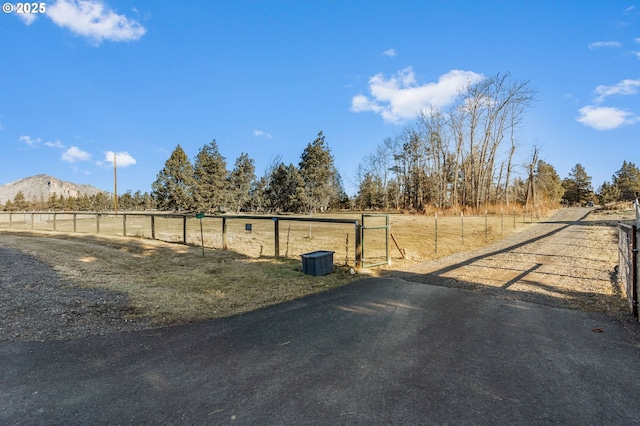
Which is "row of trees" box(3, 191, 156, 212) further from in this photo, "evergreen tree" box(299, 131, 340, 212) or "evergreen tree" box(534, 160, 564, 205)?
"evergreen tree" box(534, 160, 564, 205)

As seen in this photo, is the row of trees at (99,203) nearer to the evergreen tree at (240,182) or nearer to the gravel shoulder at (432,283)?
the evergreen tree at (240,182)

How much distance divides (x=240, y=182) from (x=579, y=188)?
94012 millimetres

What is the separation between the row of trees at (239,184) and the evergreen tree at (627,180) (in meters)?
70.6

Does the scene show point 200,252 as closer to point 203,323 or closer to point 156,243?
point 156,243

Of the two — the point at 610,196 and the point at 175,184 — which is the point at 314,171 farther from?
the point at 610,196

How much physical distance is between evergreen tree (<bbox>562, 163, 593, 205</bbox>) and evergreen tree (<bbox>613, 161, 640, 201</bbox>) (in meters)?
6.18

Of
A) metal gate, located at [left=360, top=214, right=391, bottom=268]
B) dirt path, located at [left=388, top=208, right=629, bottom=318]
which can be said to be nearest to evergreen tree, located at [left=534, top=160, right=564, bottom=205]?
dirt path, located at [left=388, top=208, right=629, bottom=318]

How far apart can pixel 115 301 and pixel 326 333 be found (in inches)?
160

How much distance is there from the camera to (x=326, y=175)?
5744 centimetres

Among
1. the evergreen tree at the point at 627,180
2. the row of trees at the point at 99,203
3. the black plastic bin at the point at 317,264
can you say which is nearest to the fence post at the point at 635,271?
the black plastic bin at the point at 317,264

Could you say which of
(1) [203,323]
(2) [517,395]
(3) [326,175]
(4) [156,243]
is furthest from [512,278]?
A: (3) [326,175]

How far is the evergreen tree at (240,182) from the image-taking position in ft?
219

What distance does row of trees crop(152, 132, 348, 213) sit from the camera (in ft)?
164

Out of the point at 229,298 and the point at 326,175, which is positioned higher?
the point at 326,175
